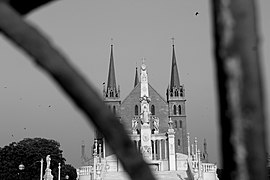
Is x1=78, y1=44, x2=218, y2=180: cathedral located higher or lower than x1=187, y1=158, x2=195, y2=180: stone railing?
higher

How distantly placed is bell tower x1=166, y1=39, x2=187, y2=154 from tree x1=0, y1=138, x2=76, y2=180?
20.0 m

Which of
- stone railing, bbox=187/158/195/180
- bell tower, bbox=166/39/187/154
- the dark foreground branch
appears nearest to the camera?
the dark foreground branch

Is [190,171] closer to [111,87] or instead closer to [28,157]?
[28,157]

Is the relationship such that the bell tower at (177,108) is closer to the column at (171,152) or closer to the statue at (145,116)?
the column at (171,152)

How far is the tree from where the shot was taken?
6959 centimetres

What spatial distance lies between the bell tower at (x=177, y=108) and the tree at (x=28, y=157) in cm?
1998

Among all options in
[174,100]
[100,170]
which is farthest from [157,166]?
[174,100]

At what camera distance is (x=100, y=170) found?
4344cm

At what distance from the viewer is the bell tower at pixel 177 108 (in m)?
83.4

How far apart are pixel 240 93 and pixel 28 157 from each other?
2870 inches

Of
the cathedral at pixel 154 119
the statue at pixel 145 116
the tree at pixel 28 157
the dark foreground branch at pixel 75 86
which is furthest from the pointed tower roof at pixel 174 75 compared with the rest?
the dark foreground branch at pixel 75 86

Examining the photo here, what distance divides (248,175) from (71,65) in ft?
3.58

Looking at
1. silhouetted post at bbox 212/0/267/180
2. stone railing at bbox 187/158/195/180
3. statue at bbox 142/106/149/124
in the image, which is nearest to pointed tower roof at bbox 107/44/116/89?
statue at bbox 142/106/149/124

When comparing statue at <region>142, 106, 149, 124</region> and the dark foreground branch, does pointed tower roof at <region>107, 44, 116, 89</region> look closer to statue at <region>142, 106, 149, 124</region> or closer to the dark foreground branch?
statue at <region>142, 106, 149, 124</region>
